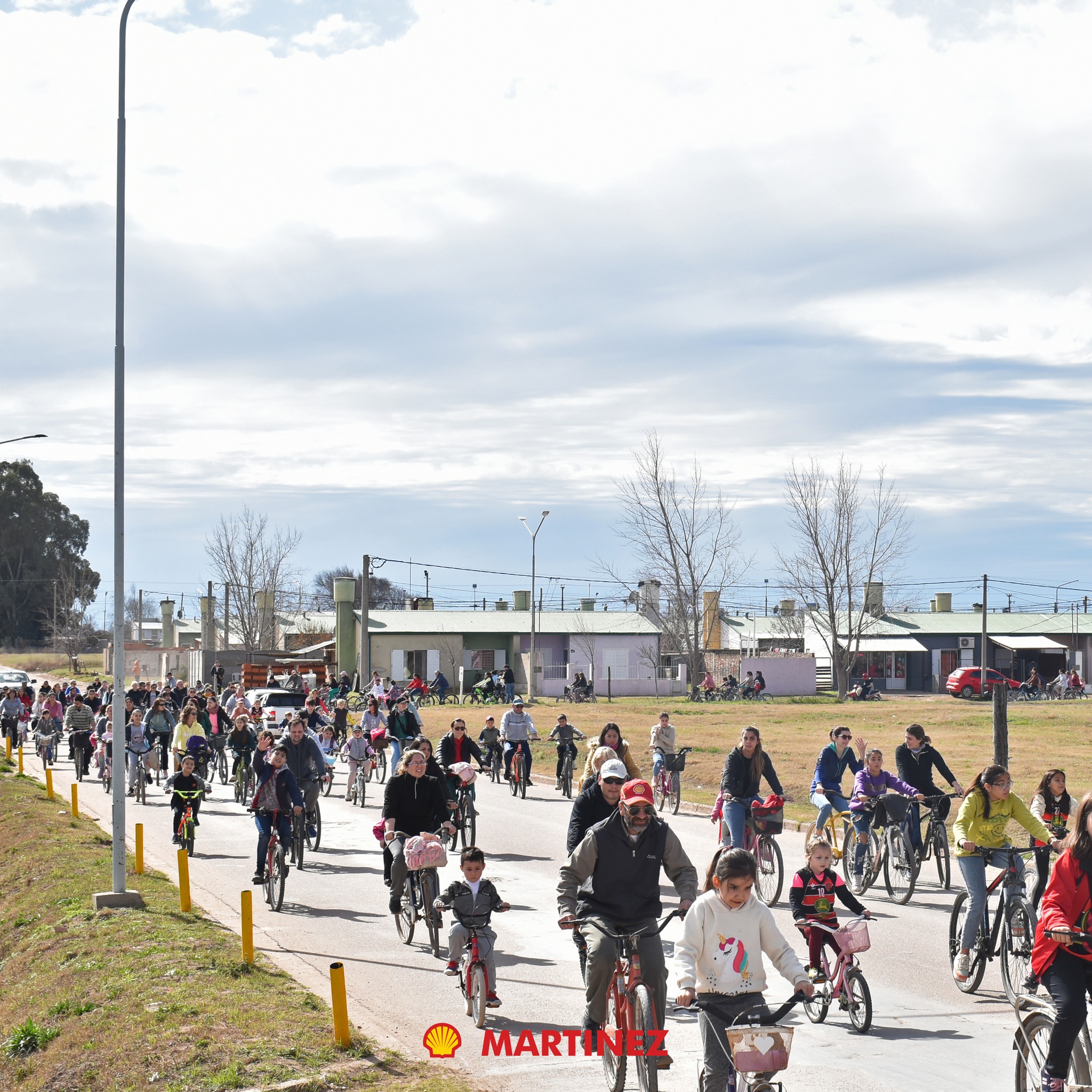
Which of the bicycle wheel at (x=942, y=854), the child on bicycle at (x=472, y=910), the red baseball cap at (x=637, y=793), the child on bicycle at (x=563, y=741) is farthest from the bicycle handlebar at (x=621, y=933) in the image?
the child on bicycle at (x=563, y=741)

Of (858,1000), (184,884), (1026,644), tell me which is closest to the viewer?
(858,1000)

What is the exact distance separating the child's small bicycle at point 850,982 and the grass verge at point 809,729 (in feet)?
41.1

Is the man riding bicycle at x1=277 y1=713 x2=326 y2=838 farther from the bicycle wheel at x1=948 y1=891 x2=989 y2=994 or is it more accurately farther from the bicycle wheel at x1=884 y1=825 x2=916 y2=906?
the bicycle wheel at x1=948 y1=891 x2=989 y2=994

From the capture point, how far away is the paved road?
319 inches

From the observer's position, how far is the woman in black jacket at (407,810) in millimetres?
11703

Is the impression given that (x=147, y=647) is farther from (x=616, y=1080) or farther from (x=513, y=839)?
(x=616, y=1080)

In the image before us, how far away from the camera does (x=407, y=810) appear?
11.8 m

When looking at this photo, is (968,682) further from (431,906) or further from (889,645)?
(431,906)

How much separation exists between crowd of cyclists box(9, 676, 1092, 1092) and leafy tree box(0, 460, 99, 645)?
96.6 m

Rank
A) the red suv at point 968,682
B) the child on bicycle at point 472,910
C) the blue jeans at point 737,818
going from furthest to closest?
the red suv at point 968,682 < the blue jeans at point 737,818 < the child on bicycle at point 472,910

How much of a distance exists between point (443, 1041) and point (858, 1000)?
280 centimetres

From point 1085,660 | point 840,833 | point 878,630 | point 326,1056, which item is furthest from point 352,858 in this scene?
point 1085,660

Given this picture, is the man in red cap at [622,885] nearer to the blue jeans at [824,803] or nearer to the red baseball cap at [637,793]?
the red baseball cap at [637,793]

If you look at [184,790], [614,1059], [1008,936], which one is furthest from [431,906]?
[184,790]
